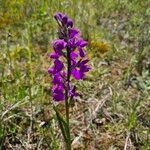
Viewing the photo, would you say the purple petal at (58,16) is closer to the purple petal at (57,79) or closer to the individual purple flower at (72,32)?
the individual purple flower at (72,32)

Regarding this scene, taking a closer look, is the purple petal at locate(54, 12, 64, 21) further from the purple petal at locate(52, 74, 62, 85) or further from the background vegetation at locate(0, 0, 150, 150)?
the background vegetation at locate(0, 0, 150, 150)

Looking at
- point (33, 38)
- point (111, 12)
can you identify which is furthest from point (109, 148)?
point (111, 12)

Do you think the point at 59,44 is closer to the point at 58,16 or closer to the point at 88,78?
the point at 58,16

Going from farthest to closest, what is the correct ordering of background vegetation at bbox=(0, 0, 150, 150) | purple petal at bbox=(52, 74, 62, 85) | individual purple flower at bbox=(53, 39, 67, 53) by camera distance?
1. background vegetation at bbox=(0, 0, 150, 150)
2. purple petal at bbox=(52, 74, 62, 85)
3. individual purple flower at bbox=(53, 39, 67, 53)

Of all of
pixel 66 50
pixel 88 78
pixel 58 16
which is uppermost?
pixel 58 16

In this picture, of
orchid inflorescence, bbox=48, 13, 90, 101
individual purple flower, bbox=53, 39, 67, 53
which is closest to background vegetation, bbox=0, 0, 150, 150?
orchid inflorescence, bbox=48, 13, 90, 101

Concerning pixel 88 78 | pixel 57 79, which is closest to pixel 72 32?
pixel 57 79

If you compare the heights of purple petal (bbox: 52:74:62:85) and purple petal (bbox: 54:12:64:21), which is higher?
purple petal (bbox: 54:12:64:21)

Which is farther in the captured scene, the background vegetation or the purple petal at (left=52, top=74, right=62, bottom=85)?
the background vegetation

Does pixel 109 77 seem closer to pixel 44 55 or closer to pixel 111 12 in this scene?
pixel 44 55
